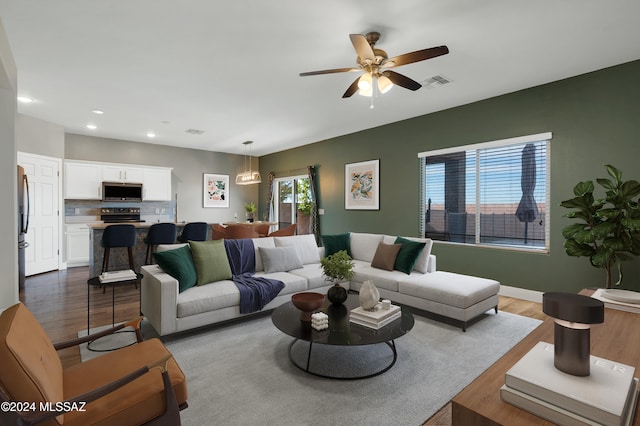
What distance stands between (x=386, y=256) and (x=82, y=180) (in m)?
6.64

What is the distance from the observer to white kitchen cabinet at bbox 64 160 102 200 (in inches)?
261

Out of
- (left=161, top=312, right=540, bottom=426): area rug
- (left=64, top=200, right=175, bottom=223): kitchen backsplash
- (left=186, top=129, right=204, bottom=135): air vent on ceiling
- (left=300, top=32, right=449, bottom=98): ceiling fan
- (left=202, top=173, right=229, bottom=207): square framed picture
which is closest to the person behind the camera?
(left=161, top=312, right=540, bottom=426): area rug

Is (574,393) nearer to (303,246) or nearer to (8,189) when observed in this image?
(303,246)

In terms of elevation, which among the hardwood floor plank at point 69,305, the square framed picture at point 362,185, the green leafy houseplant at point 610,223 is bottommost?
the hardwood floor plank at point 69,305

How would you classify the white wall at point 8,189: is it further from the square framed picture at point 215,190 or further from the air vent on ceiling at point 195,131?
the square framed picture at point 215,190

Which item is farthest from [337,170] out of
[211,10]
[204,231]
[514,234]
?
[211,10]

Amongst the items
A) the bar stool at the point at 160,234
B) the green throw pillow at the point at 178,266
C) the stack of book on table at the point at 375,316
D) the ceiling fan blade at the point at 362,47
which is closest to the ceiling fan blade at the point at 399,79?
the ceiling fan blade at the point at 362,47

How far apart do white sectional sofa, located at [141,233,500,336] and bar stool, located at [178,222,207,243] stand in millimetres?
1938

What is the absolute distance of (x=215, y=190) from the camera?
898 cm

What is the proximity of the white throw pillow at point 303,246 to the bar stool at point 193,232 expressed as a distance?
6.37 feet

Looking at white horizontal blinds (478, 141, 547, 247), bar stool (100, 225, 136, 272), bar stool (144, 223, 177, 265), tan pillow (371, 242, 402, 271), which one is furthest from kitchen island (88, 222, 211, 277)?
white horizontal blinds (478, 141, 547, 247)

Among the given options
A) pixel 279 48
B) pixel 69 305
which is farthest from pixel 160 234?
pixel 279 48

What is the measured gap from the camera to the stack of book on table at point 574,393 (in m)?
0.80

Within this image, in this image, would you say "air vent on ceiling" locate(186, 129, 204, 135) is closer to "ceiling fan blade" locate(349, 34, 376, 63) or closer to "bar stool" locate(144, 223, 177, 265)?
"bar stool" locate(144, 223, 177, 265)
